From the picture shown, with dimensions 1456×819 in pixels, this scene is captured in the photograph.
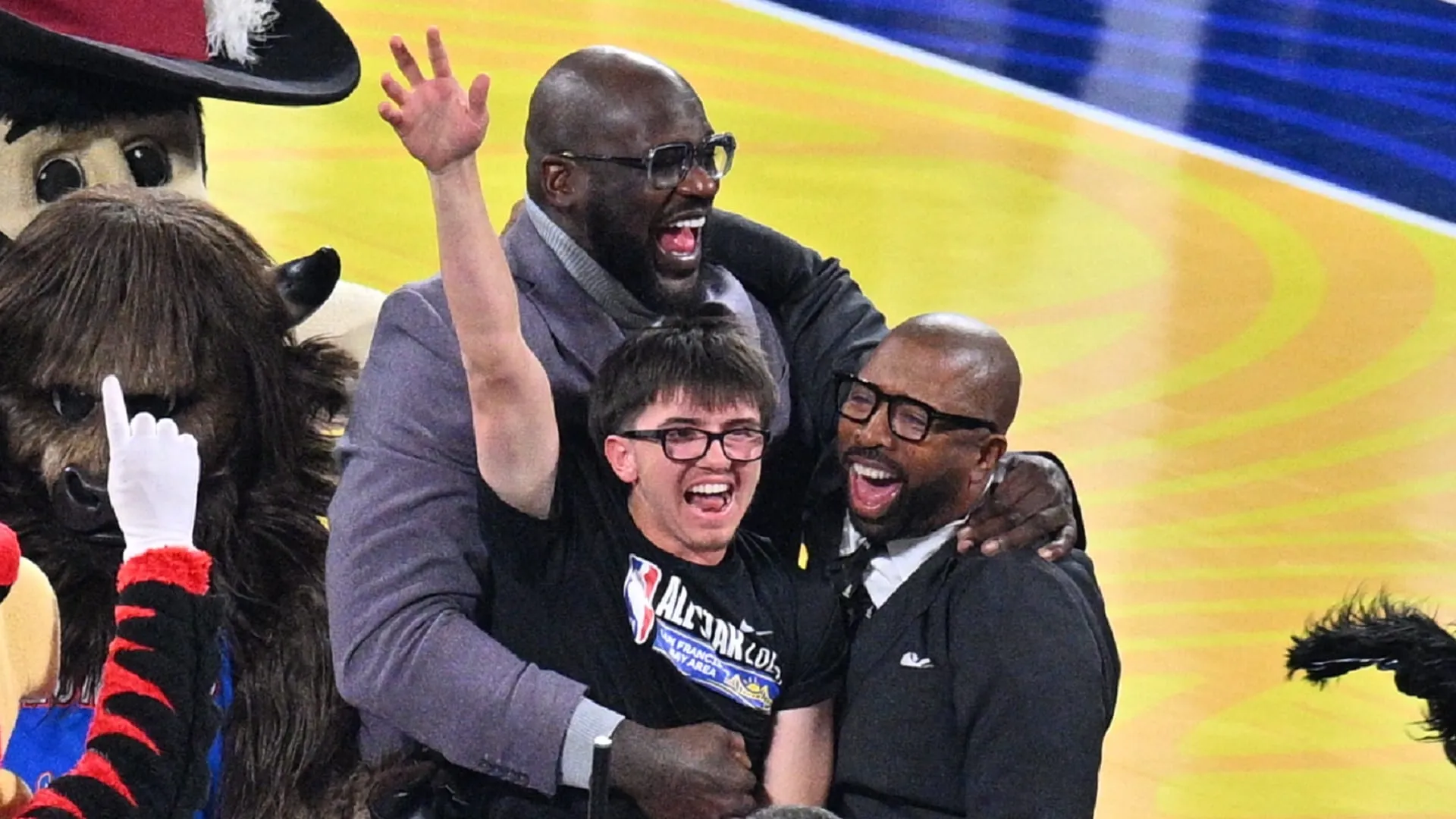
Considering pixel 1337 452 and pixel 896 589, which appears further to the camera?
pixel 1337 452

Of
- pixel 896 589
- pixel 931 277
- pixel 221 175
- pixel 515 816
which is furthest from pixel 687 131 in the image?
pixel 221 175

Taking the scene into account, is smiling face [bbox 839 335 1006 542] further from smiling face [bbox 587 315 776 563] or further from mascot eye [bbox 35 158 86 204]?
mascot eye [bbox 35 158 86 204]

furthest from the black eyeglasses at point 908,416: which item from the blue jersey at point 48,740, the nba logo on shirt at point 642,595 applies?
the blue jersey at point 48,740

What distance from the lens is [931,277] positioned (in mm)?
7879

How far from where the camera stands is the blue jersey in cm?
332

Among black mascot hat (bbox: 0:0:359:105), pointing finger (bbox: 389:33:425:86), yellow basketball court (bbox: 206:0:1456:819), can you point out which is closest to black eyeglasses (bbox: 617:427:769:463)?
pointing finger (bbox: 389:33:425:86)

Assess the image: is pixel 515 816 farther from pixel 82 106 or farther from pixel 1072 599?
pixel 82 106

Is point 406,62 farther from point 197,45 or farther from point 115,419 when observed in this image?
point 197,45

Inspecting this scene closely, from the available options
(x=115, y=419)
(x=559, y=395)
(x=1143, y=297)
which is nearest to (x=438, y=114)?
(x=115, y=419)

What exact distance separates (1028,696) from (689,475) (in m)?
0.54

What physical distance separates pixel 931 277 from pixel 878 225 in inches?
21.3

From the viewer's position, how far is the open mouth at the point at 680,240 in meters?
3.65

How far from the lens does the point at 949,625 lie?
3.31 metres

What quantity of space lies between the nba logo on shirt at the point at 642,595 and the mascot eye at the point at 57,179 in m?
1.24
